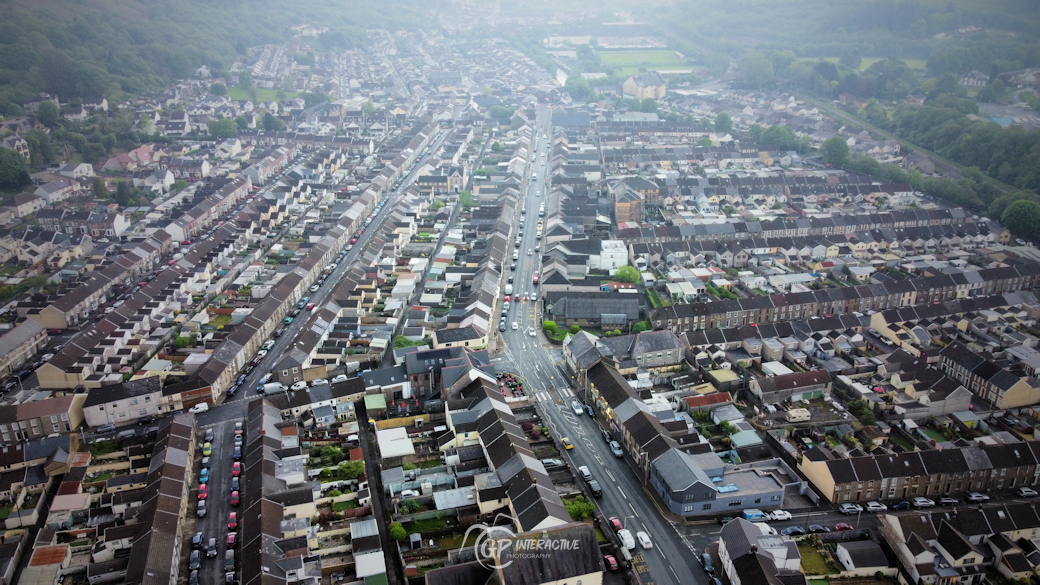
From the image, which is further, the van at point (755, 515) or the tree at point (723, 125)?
the tree at point (723, 125)

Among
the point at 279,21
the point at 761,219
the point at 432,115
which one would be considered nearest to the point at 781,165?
the point at 761,219

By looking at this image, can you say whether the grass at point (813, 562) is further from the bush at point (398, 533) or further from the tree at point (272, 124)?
the tree at point (272, 124)

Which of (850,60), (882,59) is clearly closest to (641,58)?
(850,60)

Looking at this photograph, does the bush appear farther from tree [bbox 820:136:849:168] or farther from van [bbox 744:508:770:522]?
tree [bbox 820:136:849:168]

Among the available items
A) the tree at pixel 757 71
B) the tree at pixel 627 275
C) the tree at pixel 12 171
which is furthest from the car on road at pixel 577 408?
the tree at pixel 757 71

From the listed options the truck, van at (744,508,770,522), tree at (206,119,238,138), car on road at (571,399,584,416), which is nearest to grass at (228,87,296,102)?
tree at (206,119,238,138)

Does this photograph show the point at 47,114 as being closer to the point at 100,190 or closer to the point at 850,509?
the point at 100,190
